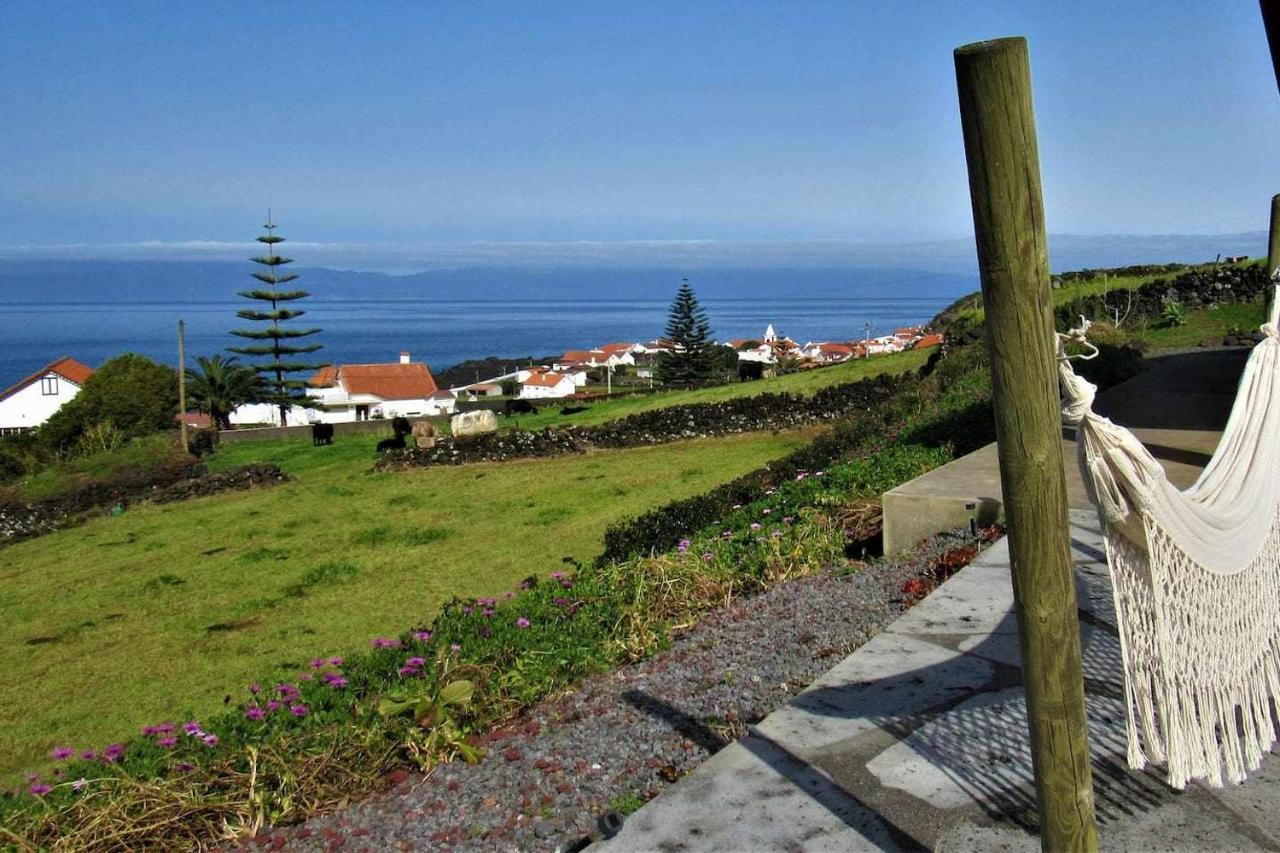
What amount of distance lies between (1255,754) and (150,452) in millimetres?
17633

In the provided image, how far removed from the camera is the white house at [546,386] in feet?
216

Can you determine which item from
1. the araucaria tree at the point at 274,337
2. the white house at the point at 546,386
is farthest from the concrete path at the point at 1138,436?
the white house at the point at 546,386

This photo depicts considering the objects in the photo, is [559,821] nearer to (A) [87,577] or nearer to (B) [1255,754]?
(B) [1255,754]

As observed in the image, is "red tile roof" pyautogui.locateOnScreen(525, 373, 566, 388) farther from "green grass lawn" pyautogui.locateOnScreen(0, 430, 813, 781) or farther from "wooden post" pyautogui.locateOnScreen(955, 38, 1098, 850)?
"wooden post" pyautogui.locateOnScreen(955, 38, 1098, 850)

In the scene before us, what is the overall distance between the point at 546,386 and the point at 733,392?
47.6 m

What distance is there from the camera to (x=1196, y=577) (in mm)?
2246

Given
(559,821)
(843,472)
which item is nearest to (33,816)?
(559,821)

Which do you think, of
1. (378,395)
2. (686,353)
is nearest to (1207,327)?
(686,353)

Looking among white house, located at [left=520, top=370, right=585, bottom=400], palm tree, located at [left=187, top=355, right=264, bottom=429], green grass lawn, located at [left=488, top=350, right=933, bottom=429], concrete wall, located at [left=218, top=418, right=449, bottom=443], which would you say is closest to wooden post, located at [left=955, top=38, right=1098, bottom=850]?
green grass lawn, located at [left=488, top=350, right=933, bottom=429]

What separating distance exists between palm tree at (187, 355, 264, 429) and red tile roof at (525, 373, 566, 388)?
2222 cm

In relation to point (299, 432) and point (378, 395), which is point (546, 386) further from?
point (299, 432)

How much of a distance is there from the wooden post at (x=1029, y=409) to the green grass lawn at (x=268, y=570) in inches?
213

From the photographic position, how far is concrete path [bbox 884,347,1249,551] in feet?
18.3

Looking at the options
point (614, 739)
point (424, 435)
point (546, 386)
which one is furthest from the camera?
point (546, 386)
